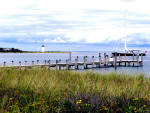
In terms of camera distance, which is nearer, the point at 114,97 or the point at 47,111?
the point at 47,111

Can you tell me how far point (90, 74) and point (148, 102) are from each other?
287 inches

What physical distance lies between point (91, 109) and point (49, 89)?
6.94 ft

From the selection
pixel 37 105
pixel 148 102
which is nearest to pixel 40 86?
pixel 37 105

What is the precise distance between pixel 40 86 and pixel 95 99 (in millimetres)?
2463

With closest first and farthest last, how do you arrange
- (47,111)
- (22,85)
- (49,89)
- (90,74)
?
(47,111)
(49,89)
(22,85)
(90,74)

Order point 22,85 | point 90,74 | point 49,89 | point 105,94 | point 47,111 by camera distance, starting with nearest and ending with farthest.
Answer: point 47,111 → point 105,94 → point 49,89 → point 22,85 → point 90,74

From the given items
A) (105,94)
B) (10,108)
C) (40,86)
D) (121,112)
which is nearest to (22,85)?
(40,86)

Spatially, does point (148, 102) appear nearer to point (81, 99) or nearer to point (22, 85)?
point (81, 99)

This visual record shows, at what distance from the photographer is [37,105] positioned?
764cm

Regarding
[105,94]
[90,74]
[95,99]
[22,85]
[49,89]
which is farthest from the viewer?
[90,74]

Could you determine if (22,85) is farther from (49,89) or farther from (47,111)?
(47,111)

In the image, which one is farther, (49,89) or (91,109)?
(49,89)

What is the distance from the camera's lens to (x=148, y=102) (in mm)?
8539

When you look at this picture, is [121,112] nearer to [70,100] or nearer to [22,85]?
[70,100]
